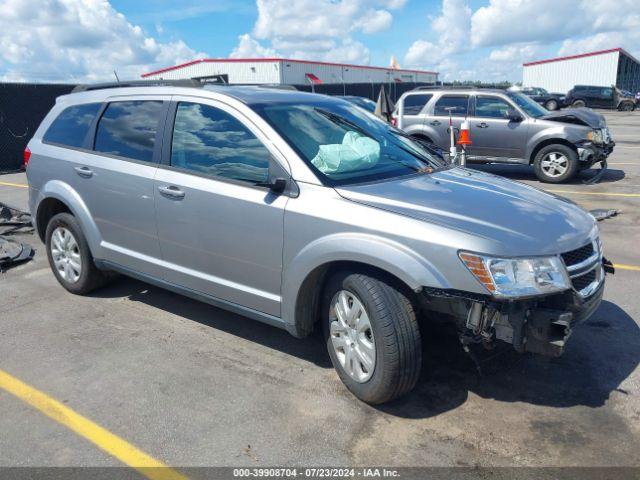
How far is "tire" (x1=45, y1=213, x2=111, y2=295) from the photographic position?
196 inches

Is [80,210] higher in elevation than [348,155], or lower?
lower

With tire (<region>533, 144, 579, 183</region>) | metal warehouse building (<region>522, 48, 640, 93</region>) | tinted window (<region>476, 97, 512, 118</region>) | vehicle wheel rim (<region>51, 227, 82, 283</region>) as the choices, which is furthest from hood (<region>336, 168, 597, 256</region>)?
metal warehouse building (<region>522, 48, 640, 93</region>)

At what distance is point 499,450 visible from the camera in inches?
116

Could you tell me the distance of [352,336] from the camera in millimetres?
3348

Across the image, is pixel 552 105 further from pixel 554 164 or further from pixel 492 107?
pixel 554 164

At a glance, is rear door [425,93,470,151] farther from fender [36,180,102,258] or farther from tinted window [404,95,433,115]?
fender [36,180,102,258]

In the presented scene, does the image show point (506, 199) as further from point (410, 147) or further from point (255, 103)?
point (255, 103)

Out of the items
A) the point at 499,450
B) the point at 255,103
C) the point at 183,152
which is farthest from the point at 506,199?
the point at 183,152

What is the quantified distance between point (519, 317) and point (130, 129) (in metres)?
3.27

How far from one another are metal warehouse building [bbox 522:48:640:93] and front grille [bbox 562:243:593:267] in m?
55.1

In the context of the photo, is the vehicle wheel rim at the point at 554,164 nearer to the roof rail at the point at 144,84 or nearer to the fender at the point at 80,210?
the roof rail at the point at 144,84

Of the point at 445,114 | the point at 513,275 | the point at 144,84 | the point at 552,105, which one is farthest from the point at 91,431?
the point at 552,105

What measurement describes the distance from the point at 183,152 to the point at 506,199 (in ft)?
7.44

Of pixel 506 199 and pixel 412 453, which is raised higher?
pixel 506 199
